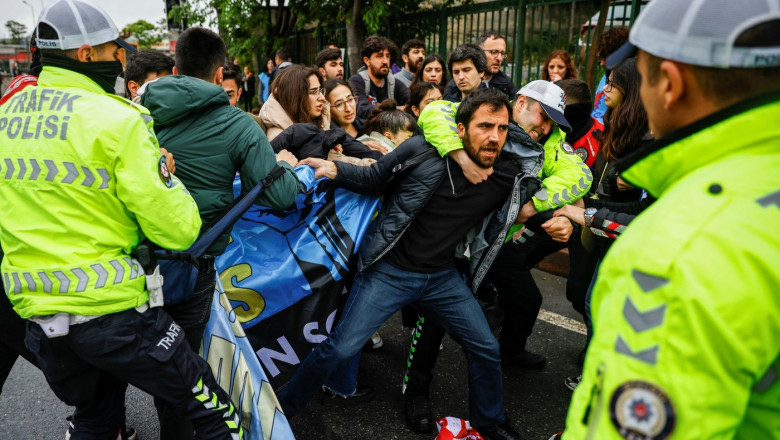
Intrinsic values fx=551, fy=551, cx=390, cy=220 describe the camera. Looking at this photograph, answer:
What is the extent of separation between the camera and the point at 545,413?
10.6 feet

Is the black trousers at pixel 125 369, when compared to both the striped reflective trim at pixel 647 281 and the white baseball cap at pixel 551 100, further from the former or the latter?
the white baseball cap at pixel 551 100

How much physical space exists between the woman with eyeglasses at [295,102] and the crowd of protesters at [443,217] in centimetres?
2

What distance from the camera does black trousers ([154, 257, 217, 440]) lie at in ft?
7.59

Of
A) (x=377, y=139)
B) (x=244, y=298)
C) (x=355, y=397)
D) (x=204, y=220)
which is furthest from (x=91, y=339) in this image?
(x=377, y=139)

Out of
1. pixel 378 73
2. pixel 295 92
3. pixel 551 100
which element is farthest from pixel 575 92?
pixel 378 73

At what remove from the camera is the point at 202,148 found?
2275 mm

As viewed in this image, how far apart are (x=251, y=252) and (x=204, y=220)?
1.75ft

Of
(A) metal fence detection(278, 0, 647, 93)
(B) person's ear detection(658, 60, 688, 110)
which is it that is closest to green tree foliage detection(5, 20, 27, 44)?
(A) metal fence detection(278, 0, 647, 93)

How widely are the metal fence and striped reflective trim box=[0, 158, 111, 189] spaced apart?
5.59 metres

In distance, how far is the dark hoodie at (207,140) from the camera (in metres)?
2.21

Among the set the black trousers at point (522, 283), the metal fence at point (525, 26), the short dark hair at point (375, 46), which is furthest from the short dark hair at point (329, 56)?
the black trousers at point (522, 283)

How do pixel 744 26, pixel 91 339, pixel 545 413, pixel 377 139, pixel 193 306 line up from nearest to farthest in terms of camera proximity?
pixel 744 26
pixel 91 339
pixel 193 306
pixel 545 413
pixel 377 139

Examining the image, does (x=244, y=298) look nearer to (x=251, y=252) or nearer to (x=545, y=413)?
(x=251, y=252)

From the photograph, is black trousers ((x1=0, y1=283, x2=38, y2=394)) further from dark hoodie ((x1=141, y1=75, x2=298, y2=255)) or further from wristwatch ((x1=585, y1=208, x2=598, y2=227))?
wristwatch ((x1=585, y1=208, x2=598, y2=227))
